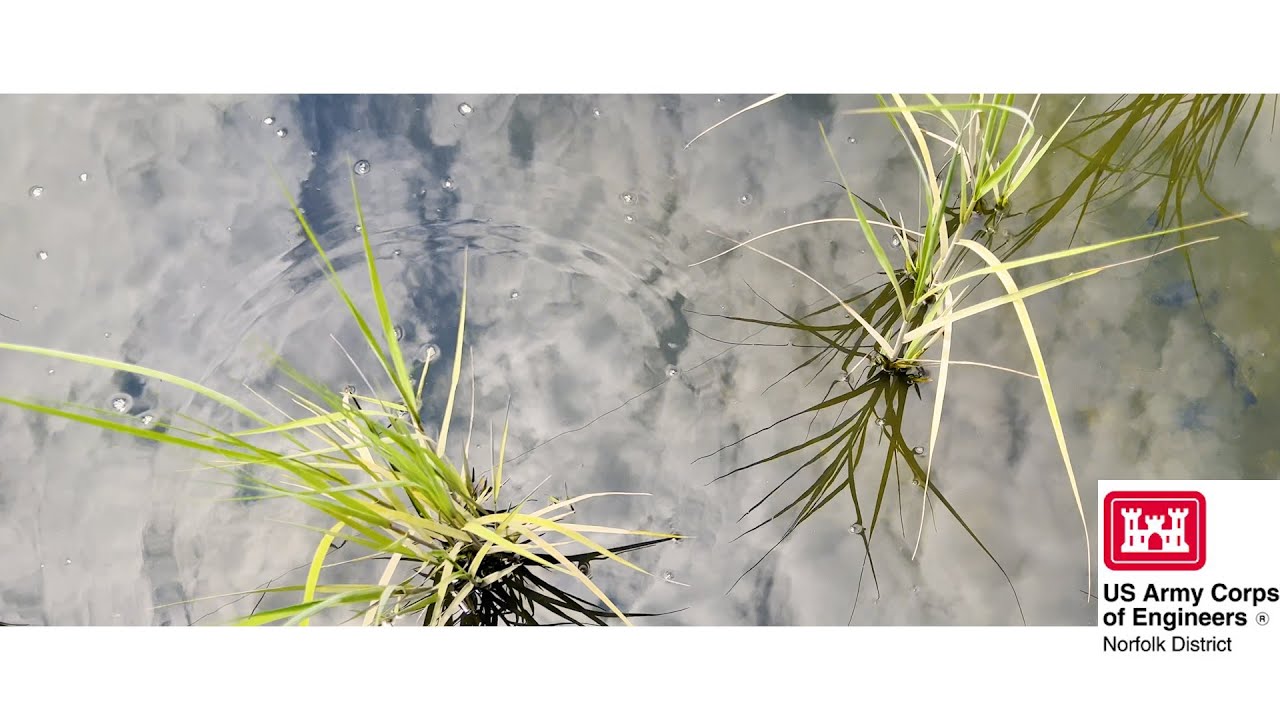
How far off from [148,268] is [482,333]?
18.1 inches

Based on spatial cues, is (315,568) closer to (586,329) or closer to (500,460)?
(500,460)

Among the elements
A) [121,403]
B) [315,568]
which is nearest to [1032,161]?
[315,568]

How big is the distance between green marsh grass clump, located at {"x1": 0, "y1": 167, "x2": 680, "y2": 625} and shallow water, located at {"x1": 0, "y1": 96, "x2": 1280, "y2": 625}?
42 millimetres

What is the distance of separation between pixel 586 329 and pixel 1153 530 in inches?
28.0

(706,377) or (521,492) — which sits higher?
(706,377)

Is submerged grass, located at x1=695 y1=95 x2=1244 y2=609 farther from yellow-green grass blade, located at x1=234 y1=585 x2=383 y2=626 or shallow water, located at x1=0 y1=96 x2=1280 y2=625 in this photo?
yellow-green grass blade, located at x1=234 y1=585 x2=383 y2=626

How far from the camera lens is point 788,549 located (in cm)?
79

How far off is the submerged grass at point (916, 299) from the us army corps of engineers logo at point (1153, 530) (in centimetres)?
3

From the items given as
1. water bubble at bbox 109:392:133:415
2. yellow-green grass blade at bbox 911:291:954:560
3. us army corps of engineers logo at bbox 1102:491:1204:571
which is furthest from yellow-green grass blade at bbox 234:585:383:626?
us army corps of engineers logo at bbox 1102:491:1204:571

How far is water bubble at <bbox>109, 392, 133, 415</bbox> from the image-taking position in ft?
2.77

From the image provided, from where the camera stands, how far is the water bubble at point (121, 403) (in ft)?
2.77

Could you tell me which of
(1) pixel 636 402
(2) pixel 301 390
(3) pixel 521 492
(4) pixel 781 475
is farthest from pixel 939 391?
(2) pixel 301 390
